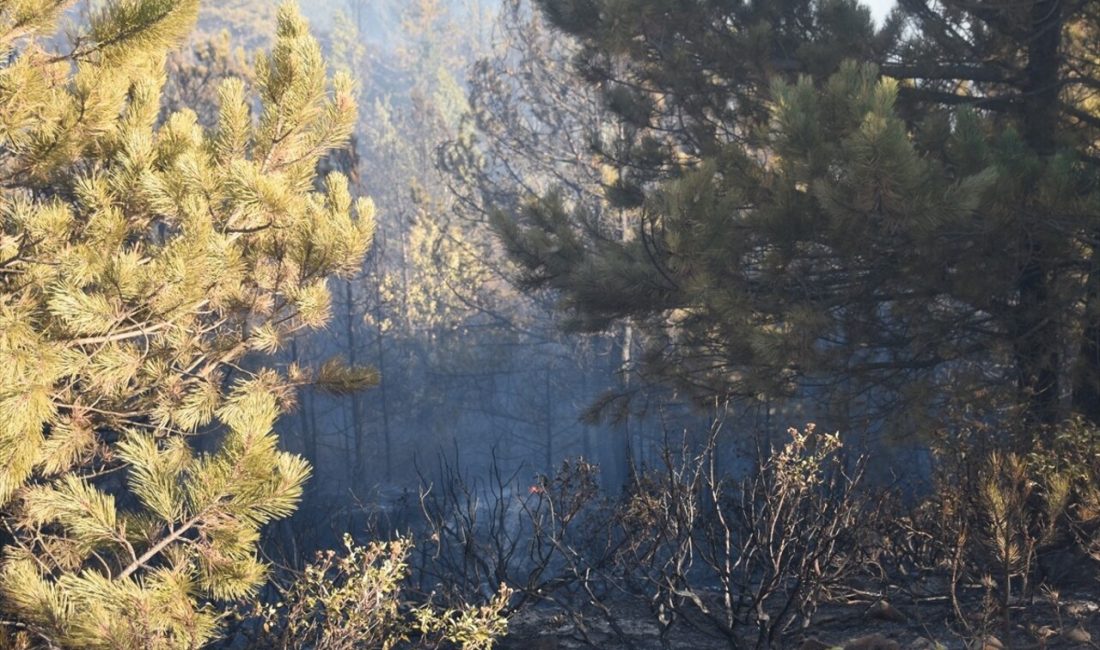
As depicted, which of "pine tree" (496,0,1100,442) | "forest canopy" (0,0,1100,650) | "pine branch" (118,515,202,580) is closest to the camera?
"pine branch" (118,515,202,580)

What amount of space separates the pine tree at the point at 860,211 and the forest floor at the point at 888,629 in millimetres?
1294

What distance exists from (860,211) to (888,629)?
9.17 ft

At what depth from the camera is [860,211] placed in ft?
21.8

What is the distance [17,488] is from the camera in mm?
4625

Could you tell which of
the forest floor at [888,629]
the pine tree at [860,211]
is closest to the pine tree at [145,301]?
the forest floor at [888,629]

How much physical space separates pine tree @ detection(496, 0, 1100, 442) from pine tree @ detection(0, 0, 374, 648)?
9.09 ft

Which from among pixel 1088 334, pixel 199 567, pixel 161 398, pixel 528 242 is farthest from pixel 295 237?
pixel 1088 334

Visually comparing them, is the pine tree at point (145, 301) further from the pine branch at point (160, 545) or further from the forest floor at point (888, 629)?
the forest floor at point (888, 629)

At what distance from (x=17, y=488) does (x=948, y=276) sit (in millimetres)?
6183

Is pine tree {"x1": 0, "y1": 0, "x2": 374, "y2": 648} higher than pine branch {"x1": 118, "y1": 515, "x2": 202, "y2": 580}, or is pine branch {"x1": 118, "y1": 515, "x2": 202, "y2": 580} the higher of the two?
pine tree {"x1": 0, "y1": 0, "x2": 374, "y2": 648}

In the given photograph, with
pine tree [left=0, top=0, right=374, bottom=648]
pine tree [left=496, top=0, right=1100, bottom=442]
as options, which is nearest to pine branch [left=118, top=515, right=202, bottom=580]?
pine tree [left=0, top=0, right=374, bottom=648]

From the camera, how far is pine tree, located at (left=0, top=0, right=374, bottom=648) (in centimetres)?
419

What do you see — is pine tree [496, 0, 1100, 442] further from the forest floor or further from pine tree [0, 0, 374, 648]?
pine tree [0, 0, 374, 648]

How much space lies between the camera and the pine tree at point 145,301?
4.19 metres
